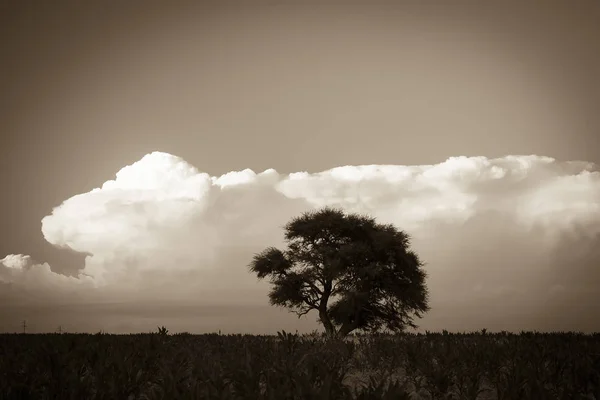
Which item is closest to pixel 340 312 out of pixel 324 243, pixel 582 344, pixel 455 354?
pixel 324 243

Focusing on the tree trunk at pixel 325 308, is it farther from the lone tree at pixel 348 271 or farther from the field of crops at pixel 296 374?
the field of crops at pixel 296 374

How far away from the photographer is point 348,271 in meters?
30.5

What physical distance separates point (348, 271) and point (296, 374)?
24.5 meters

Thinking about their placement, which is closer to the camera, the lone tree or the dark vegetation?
the dark vegetation

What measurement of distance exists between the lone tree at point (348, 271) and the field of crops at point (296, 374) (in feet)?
59.2

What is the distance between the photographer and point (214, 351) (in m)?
11.8

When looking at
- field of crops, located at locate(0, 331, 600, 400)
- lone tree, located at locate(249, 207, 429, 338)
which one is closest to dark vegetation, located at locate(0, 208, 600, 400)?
field of crops, located at locate(0, 331, 600, 400)

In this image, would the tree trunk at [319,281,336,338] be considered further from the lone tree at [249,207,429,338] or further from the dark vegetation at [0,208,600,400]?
the dark vegetation at [0,208,600,400]

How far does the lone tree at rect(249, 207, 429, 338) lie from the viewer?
30.4m

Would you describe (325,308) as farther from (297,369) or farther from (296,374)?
(296,374)

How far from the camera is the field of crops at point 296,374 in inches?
234

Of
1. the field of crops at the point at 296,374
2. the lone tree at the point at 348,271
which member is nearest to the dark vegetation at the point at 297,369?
the field of crops at the point at 296,374

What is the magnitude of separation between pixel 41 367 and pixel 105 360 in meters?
1.06

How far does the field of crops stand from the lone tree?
59.2 feet
